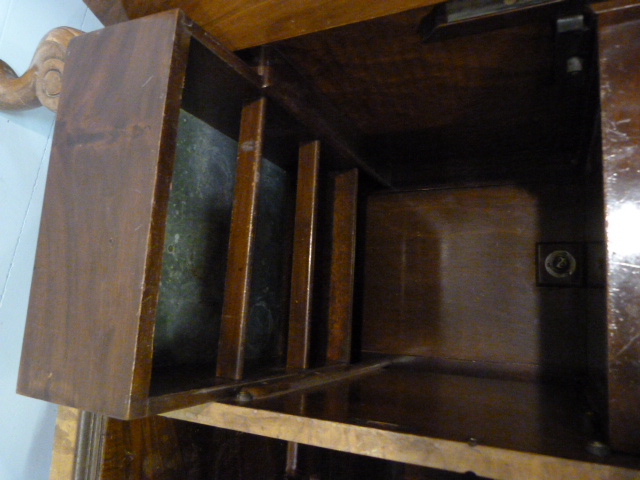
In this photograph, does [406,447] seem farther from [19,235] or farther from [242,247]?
[19,235]

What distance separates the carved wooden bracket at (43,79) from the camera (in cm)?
87

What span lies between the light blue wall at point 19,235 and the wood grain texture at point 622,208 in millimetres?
1176

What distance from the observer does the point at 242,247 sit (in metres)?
0.70

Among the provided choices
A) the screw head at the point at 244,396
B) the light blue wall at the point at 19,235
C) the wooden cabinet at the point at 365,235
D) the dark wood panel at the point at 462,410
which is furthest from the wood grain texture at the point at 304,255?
the light blue wall at the point at 19,235

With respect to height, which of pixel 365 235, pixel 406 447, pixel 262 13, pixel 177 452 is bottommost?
pixel 177 452

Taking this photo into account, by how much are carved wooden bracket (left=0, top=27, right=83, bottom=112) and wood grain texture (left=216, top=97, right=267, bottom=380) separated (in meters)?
0.42

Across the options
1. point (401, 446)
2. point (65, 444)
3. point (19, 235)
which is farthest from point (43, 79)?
point (401, 446)

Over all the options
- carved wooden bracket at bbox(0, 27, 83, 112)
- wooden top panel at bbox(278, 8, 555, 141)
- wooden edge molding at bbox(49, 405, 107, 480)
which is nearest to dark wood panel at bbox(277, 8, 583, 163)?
wooden top panel at bbox(278, 8, 555, 141)

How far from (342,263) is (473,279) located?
331 millimetres

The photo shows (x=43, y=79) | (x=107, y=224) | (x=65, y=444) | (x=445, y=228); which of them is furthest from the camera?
(x=445, y=228)

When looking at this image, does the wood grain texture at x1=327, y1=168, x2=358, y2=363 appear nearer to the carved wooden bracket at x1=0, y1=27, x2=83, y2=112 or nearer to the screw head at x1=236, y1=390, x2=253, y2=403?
the screw head at x1=236, y1=390, x2=253, y2=403

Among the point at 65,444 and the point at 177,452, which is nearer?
the point at 65,444

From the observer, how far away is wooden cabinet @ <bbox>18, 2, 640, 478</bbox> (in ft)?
1.70

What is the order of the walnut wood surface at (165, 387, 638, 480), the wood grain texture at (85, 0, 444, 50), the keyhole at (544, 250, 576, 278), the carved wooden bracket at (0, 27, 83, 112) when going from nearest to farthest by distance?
the walnut wood surface at (165, 387, 638, 480), the wood grain texture at (85, 0, 444, 50), the carved wooden bracket at (0, 27, 83, 112), the keyhole at (544, 250, 576, 278)
